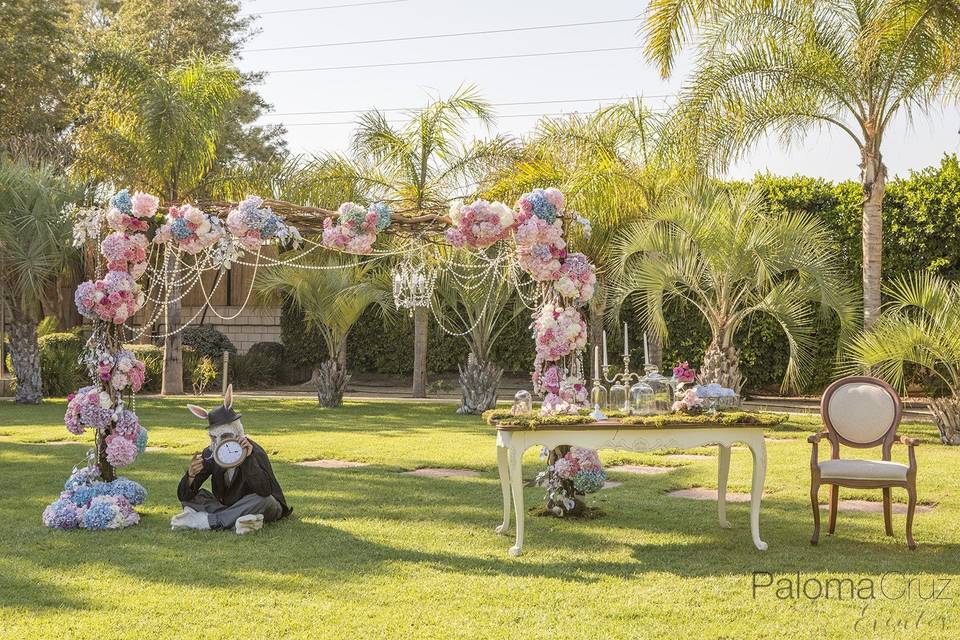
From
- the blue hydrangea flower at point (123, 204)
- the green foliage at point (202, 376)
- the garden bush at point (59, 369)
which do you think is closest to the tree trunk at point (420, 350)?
the green foliage at point (202, 376)

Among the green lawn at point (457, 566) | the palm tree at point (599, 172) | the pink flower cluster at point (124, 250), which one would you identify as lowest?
the green lawn at point (457, 566)

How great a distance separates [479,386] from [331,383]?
9.07ft

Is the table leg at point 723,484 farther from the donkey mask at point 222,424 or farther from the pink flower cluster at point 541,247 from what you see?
the donkey mask at point 222,424

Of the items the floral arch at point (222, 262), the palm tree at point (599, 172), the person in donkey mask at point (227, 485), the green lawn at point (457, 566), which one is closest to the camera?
the green lawn at point (457, 566)

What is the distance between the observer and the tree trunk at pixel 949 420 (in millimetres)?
12359

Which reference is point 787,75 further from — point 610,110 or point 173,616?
point 173,616

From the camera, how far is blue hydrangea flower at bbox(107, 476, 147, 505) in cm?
795

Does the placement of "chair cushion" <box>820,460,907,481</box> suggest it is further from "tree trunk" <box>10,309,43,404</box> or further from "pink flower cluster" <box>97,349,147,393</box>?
"tree trunk" <box>10,309,43,404</box>

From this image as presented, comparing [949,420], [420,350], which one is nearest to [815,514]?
[949,420]

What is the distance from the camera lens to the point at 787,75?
1441 cm

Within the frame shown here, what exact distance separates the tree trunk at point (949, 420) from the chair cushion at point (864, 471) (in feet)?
19.4

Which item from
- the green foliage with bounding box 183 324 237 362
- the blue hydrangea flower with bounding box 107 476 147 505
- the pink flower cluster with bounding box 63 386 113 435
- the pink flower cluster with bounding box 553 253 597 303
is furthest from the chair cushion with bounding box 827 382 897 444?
the green foliage with bounding box 183 324 237 362

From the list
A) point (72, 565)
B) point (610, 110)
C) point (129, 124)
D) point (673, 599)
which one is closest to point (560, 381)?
point (673, 599)

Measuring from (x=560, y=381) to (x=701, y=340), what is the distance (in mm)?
11464
